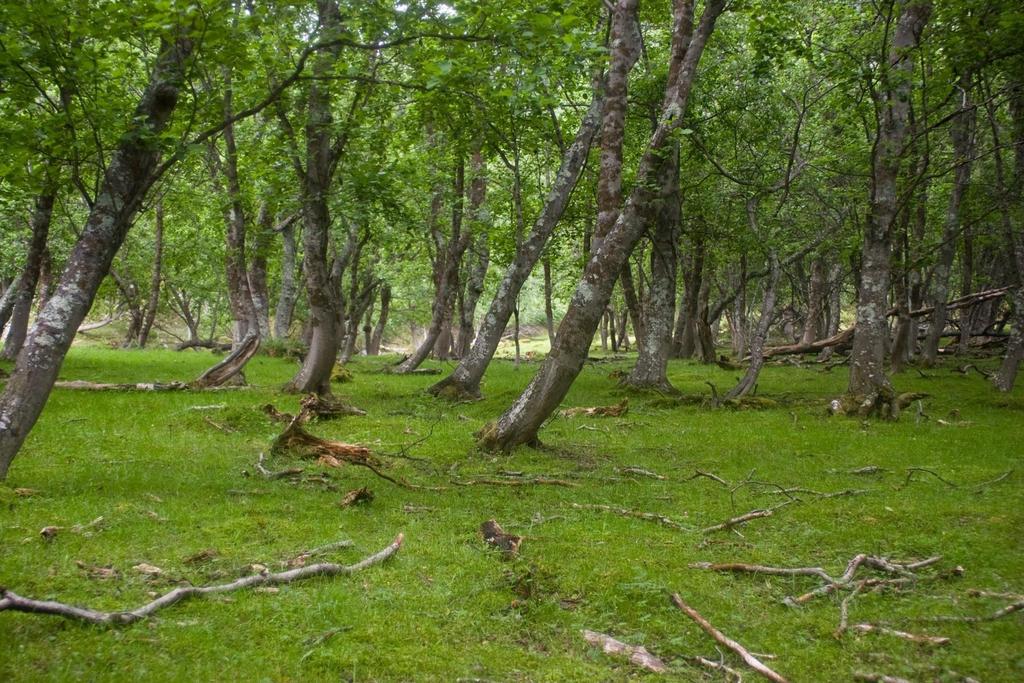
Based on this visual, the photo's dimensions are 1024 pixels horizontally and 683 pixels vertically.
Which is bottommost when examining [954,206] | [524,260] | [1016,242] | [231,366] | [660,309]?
[231,366]

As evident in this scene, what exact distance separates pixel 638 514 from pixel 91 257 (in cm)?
646

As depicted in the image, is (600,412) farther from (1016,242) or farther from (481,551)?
(1016,242)

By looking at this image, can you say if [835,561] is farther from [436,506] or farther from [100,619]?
[100,619]

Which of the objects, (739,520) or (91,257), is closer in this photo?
(91,257)

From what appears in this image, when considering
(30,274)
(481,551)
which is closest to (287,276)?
(30,274)

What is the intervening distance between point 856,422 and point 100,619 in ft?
45.8

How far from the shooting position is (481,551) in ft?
23.0

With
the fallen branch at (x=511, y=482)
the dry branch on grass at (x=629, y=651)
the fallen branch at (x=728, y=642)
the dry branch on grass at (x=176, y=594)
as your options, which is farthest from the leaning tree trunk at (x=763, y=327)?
the dry branch on grass at (x=629, y=651)

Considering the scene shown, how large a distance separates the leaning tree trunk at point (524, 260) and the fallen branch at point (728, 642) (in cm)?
1126

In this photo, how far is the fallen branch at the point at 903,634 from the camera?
5301mm

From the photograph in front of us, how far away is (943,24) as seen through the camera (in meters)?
15.4

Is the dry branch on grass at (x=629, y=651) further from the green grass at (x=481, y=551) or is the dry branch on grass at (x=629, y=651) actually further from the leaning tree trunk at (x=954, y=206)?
the leaning tree trunk at (x=954, y=206)

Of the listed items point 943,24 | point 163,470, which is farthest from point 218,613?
point 943,24

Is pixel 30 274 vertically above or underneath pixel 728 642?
above
